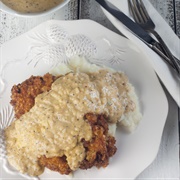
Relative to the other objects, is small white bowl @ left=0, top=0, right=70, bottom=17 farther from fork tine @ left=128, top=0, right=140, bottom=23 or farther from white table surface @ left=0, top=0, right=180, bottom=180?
fork tine @ left=128, top=0, right=140, bottom=23

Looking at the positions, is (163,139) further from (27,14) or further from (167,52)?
(27,14)

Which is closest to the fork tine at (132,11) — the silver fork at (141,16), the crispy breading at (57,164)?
the silver fork at (141,16)

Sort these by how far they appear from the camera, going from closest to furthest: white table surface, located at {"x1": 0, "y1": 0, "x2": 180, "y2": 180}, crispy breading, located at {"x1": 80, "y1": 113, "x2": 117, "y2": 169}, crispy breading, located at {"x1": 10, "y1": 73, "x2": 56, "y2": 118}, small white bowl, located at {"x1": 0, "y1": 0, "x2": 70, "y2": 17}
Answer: crispy breading, located at {"x1": 80, "y1": 113, "x2": 117, "y2": 169} < crispy breading, located at {"x1": 10, "y1": 73, "x2": 56, "y2": 118} < white table surface, located at {"x1": 0, "y1": 0, "x2": 180, "y2": 180} < small white bowl, located at {"x1": 0, "y1": 0, "x2": 70, "y2": 17}

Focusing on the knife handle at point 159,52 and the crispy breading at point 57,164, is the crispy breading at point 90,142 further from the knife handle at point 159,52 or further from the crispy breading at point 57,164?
the knife handle at point 159,52

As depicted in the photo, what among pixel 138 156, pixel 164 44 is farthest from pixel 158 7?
pixel 138 156

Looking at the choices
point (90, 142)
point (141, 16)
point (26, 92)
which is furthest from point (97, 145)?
point (141, 16)

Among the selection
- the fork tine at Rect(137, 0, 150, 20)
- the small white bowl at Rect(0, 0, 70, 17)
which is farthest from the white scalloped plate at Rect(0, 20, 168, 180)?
the fork tine at Rect(137, 0, 150, 20)

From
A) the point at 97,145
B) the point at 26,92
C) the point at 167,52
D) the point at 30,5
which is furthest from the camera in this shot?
the point at 30,5
